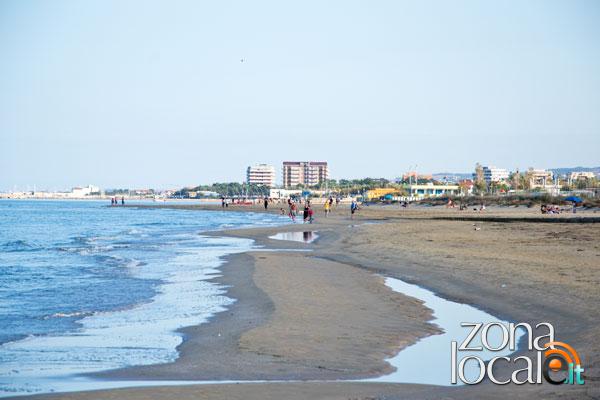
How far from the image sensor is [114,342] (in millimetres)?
11562

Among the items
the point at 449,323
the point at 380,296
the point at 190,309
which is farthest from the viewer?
the point at 380,296

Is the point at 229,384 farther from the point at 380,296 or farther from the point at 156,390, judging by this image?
the point at 380,296

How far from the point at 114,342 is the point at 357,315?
4429 millimetres

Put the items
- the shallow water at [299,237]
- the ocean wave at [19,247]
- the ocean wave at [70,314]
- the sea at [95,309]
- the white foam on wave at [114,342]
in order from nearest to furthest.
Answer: the white foam on wave at [114,342], the sea at [95,309], the ocean wave at [70,314], the ocean wave at [19,247], the shallow water at [299,237]

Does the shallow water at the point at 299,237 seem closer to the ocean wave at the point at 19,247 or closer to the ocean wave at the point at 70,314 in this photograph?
the ocean wave at the point at 19,247

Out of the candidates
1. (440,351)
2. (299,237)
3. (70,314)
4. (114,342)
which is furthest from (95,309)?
(299,237)

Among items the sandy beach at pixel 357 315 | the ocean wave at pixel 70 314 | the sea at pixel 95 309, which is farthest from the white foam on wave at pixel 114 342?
the sandy beach at pixel 357 315

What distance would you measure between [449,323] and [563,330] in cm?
212

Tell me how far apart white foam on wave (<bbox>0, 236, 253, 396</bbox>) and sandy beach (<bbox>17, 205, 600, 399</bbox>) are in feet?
1.43

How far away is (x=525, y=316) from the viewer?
13156 mm

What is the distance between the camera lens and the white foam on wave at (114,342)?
9461 mm

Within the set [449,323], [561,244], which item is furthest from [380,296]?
[561,244]

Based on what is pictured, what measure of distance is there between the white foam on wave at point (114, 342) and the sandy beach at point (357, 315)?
1.43ft

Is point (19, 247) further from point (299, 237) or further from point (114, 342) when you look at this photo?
point (114, 342)
